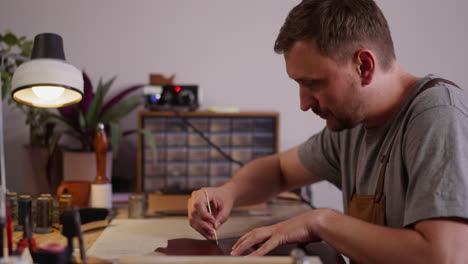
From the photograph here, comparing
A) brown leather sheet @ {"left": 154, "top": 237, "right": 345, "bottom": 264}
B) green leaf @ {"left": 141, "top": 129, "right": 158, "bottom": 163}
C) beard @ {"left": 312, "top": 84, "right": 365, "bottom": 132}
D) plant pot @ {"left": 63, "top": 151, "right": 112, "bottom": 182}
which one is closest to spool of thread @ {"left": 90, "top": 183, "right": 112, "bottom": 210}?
plant pot @ {"left": 63, "top": 151, "right": 112, "bottom": 182}

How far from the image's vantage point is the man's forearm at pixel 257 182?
4.35 ft

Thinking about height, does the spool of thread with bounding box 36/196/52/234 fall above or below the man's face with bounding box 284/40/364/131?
below

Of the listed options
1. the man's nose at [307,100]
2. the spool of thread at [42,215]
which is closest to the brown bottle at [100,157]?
the spool of thread at [42,215]

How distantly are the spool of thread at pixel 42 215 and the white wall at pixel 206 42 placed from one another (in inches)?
30.6

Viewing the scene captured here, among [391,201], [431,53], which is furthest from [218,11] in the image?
[391,201]

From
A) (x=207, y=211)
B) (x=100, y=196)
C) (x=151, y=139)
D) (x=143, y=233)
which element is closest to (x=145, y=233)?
(x=143, y=233)

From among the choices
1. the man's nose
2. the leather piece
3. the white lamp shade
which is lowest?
the leather piece

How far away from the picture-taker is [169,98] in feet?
5.43

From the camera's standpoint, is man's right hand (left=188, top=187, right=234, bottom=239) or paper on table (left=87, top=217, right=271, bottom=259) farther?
man's right hand (left=188, top=187, right=234, bottom=239)

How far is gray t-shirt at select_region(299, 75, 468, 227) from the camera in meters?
0.82

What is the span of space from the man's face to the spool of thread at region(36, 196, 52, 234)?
26.3 inches

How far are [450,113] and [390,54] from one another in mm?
212

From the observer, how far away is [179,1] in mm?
1906

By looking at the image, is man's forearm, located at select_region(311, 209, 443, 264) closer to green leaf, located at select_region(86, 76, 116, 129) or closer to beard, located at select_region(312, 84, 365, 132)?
beard, located at select_region(312, 84, 365, 132)
